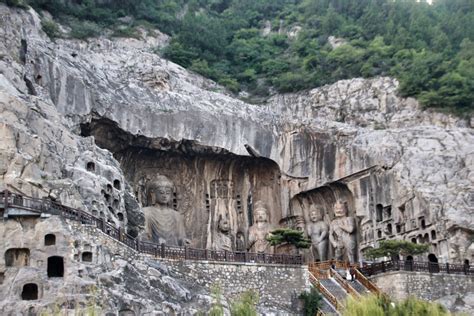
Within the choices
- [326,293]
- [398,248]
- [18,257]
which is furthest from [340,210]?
[18,257]

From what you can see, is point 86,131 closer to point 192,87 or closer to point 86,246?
point 192,87

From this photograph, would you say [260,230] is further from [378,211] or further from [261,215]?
[378,211]

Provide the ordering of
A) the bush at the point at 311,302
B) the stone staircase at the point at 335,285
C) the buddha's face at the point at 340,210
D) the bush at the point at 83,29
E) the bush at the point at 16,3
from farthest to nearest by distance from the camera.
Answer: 1. the bush at the point at 83,29
2. the buddha's face at the point at 340,210
3. the bush at the point at 16,3
4. the stone staircase at the point at 335,285
5. the bush at the point at 311,302

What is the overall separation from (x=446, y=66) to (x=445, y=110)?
13.4 feet

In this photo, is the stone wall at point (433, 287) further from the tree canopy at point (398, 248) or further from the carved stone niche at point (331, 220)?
the carved stone niche at point (331, 220)

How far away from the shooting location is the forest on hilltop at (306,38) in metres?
47.7

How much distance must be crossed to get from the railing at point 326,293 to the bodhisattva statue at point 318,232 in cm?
1060

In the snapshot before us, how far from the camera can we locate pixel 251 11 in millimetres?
64312

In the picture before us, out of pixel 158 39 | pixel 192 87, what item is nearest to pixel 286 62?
pixel 158 39

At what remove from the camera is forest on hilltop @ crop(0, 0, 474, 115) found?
1879 inches

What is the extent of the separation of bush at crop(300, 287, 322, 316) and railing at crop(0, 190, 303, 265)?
172cm

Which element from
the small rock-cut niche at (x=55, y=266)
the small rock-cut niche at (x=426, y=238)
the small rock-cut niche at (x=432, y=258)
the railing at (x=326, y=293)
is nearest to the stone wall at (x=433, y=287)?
the small rock-cut niche at (x=432, y=258)

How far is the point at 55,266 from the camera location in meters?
24.9

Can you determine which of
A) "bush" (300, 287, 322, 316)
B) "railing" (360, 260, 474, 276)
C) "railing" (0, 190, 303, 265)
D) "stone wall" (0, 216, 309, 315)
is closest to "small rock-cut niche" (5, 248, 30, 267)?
"stone wall" (0, 216, 309, 315)
